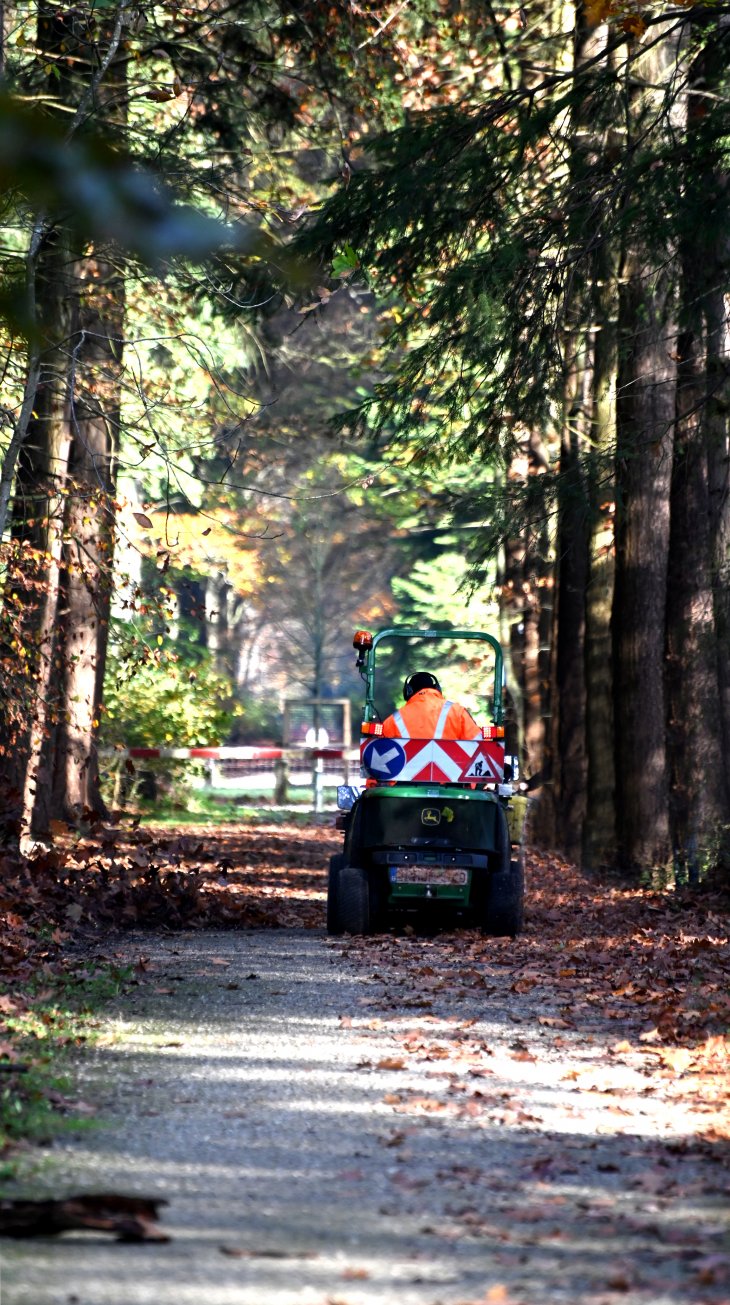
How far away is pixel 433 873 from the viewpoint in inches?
479

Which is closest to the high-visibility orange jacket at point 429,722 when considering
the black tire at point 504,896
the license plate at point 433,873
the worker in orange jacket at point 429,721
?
the worker in orange jacket at point 429,721

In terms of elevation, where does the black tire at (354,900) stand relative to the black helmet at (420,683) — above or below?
below

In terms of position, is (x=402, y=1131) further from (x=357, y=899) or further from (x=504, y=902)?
(x=504, y=902)

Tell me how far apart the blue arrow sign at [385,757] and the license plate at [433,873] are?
28.4 inches

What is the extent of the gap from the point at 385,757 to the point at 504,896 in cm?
133

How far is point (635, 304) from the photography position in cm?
1686

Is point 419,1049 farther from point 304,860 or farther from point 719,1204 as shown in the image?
point 304,860

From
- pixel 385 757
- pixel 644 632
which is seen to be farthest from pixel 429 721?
pixel 644 632

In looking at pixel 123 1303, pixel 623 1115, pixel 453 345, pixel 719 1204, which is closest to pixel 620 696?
pixel 453 345

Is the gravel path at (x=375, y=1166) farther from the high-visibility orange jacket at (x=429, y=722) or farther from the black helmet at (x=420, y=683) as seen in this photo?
the black helmet at (x=420, y=683)

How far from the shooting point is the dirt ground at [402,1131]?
14.0 feet

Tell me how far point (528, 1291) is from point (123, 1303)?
991 mm

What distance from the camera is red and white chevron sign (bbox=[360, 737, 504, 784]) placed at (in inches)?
486

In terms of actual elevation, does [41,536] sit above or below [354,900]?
above
